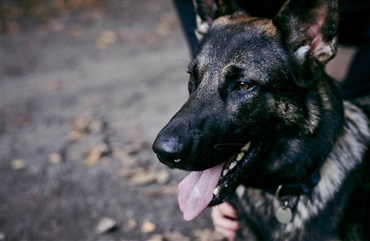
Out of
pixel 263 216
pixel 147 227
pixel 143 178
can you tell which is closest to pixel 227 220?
pixel 263 216

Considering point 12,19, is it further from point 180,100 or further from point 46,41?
point 180,100

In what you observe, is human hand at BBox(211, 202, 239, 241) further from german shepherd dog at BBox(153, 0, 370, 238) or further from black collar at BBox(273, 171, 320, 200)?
black collar at BBox(273, 171, 320, 200)

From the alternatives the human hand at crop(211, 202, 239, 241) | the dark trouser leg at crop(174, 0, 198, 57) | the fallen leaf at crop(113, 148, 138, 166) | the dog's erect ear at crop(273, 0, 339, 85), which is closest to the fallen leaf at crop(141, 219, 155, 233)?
the human hand at crop(211, 202, 239, 241)

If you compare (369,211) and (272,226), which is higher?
(369,211)

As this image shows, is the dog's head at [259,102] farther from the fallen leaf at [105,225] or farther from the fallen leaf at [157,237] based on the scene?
the fallen leaf at [105,225]

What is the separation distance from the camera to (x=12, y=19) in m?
7.84

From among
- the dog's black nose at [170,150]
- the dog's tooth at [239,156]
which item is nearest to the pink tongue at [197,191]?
the dog's tooth at [239,156]

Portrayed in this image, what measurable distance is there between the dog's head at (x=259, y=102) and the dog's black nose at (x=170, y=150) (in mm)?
55

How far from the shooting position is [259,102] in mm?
2047

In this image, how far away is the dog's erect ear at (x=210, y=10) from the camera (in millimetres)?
2516

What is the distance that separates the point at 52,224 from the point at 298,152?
2.33m

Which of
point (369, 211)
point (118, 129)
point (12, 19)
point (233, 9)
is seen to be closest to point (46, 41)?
point (12, 19)

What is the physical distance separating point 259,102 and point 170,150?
1.96ft

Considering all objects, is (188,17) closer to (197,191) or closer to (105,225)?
(197,191)
